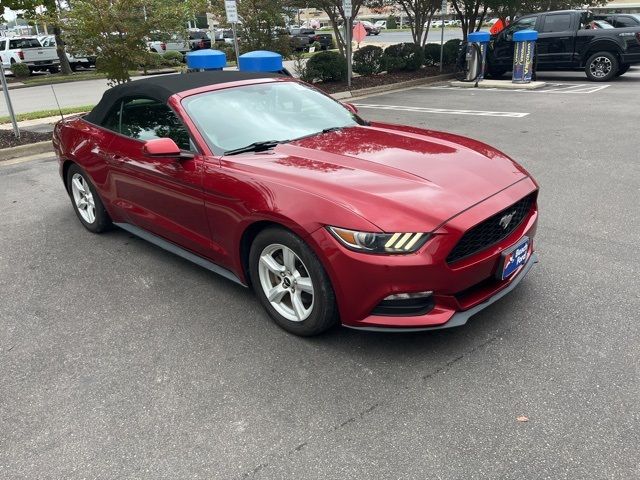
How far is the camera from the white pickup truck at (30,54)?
26.6 m

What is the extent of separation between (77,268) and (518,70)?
514 inches

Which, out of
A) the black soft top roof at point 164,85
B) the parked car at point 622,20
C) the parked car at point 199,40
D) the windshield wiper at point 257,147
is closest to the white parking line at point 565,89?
the parked car at point 622,20

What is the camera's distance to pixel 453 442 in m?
2.38

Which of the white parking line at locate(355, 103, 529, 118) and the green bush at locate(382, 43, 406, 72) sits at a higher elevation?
the green bush at locate(382, 43, 406, 72)

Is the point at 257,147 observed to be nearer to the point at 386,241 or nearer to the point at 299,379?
the point at 386,241

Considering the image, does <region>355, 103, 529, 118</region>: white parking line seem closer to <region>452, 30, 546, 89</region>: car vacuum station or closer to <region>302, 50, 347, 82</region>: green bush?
<region>302, 50, 347, 82</region>: green bush

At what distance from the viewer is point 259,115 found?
154 inches

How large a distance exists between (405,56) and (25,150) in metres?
11.8

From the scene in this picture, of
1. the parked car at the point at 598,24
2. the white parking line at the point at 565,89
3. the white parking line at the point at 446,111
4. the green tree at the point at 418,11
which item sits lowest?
the white parking line at the point at 565,89

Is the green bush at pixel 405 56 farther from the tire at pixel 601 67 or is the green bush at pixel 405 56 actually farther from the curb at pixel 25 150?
the curb at pixel 25 150

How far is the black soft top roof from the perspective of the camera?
3994mm

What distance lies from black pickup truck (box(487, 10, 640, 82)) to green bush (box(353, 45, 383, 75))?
3.63 m

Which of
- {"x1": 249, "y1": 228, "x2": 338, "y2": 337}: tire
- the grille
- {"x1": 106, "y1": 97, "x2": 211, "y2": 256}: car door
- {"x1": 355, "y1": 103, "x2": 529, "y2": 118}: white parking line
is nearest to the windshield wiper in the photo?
{"x1": 106, "y1": 97, "x2": 211, "y2": 256}: car door

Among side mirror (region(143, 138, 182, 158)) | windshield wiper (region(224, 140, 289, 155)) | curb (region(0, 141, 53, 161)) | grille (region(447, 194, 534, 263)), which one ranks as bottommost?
curb (region(0, 141, 53, 161))
